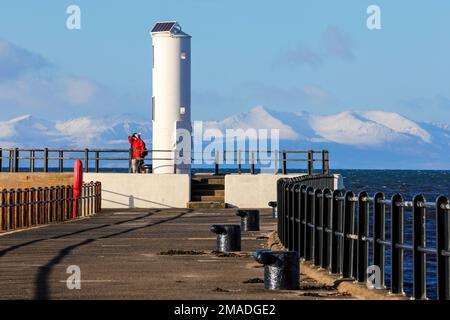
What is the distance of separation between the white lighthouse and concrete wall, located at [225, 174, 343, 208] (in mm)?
4568

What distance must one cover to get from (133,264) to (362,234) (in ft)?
17.4

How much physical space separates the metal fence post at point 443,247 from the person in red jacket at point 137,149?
129ft

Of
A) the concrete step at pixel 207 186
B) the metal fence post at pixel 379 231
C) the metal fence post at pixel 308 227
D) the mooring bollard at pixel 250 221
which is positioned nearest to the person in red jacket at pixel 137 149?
the concrete step at pixel 207 186

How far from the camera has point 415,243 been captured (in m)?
14.9

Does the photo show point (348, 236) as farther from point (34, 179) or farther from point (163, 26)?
point (163, 26)

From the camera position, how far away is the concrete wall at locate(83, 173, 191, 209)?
49875 mm

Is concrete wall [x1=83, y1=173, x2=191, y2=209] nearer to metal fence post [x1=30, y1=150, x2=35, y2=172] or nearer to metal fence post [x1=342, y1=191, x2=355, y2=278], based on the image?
metal fence post [x1=30, y1=150, x2=35, y2=172]

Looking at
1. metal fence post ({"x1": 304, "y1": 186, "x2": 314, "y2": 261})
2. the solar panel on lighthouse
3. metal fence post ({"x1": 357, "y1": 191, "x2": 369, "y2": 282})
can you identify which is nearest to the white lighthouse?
the solar panel on lighthouse

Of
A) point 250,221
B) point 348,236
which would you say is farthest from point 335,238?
point 250,221
